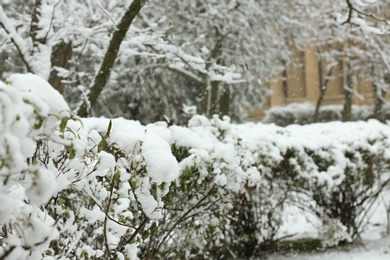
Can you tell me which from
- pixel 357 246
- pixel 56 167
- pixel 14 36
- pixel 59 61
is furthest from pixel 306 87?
pixel 56 167

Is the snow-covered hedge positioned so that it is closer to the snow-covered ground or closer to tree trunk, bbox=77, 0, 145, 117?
the snow-covered ground

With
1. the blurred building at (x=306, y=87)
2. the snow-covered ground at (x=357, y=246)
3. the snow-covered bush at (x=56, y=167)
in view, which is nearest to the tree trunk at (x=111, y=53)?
the snow-covered bush at (x=56, y=167)

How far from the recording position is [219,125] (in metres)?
4.78

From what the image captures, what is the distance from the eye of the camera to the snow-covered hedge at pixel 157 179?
1353mm

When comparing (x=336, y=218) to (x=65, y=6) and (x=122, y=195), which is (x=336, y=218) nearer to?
(x=122, y=195)

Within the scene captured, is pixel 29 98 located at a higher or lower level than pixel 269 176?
higher

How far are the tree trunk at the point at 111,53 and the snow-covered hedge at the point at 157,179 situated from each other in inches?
36.0

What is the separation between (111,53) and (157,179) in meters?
2.76

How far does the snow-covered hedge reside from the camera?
1353 millimetres

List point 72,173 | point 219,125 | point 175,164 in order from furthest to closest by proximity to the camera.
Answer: point 219,125
point 175,164
point 72,173

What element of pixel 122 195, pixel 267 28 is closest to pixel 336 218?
pixel 122 195

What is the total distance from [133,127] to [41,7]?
342 cm

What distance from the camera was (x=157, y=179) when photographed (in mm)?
2273

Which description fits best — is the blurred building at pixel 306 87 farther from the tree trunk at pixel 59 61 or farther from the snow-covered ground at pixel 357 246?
the tree trunk at pixel 59 61
